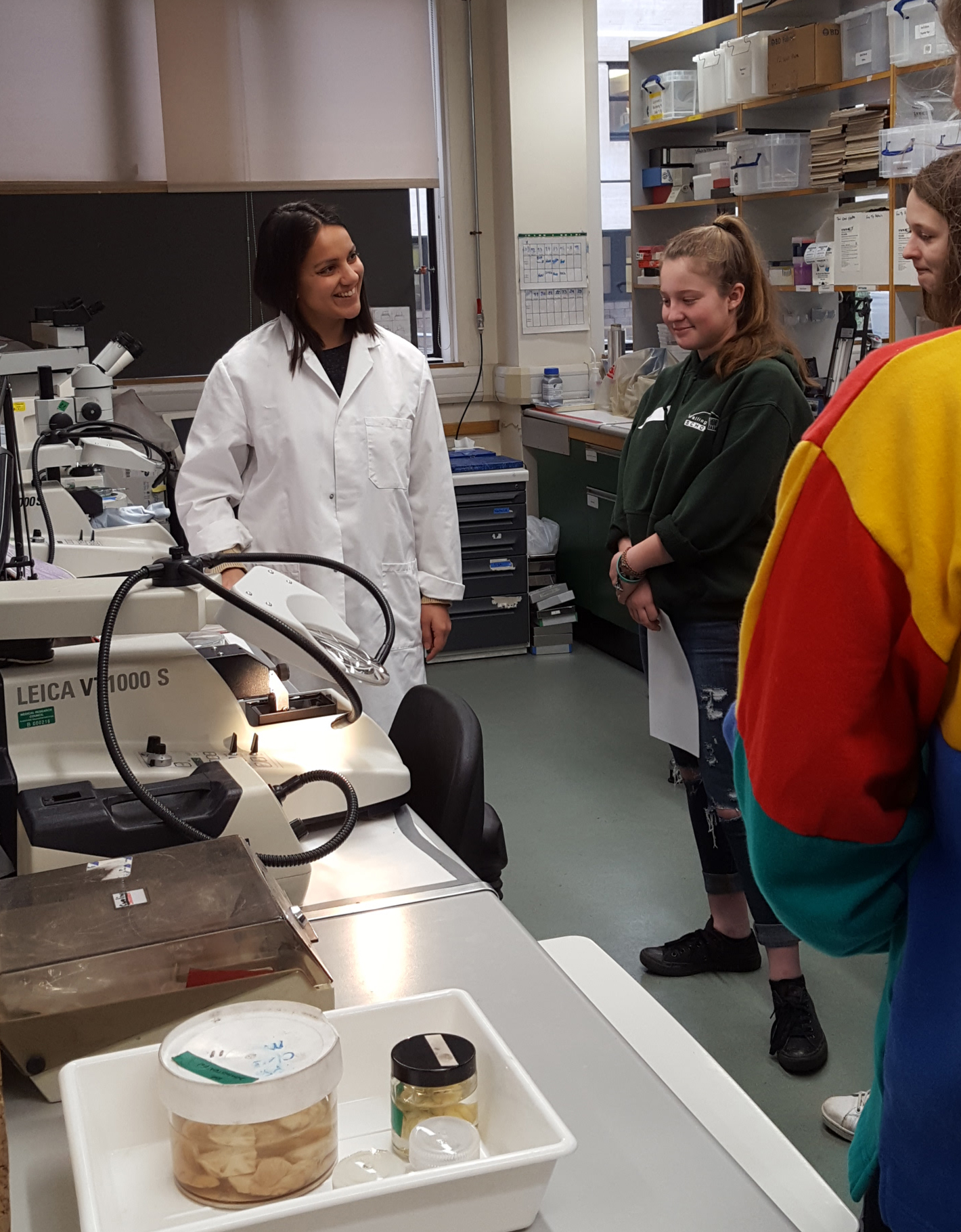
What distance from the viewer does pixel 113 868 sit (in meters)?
1.14

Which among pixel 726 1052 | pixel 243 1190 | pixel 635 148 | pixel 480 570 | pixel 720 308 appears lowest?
pixel 726 1052

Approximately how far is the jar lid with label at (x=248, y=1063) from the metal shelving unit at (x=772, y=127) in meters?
3.21

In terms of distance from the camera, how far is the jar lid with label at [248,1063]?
0.80m

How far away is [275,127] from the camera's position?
207 inches

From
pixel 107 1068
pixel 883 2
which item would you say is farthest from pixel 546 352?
pixel 107 1068

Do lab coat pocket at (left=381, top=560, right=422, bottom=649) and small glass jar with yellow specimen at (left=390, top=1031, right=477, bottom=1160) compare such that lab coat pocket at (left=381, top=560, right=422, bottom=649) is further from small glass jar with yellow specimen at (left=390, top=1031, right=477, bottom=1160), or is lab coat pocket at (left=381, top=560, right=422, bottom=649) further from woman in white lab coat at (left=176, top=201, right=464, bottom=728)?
small glass jar with yellow specimen at (left=390, top=1031, right=477, bottom=1160)

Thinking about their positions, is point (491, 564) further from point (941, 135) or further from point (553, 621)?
point (941, 135)

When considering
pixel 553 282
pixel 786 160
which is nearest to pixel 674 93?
pixel 786 160

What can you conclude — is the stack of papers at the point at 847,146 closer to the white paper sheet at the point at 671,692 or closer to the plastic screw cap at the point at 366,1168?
the white paper sheet at the point at 671,692

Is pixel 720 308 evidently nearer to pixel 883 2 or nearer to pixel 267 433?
pixel 267 433

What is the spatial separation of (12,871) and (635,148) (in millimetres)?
4462

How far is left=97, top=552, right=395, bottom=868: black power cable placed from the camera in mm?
1220

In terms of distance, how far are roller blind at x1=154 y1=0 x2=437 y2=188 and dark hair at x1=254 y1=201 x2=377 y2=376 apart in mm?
2852

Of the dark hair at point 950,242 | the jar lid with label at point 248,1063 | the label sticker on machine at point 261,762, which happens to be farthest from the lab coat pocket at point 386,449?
the jar lid with label at point 248,1063
